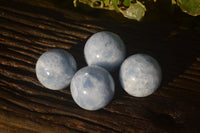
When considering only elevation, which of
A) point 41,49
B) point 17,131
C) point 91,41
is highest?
point 91,41

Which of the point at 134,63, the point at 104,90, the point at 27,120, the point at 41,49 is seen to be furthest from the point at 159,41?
the point at 27,120

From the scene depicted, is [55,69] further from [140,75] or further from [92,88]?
[140,75]

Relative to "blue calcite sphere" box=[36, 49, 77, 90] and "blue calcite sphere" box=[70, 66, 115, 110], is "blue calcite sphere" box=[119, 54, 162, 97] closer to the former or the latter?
A: "blue calcite sphere" box=[70, 66, 115, 110]

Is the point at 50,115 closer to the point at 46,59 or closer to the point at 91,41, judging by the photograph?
the point at 46,59

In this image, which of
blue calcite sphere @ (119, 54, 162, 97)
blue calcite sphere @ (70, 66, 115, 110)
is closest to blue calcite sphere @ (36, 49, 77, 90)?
blue calcite sphere @ (70, 66, 115, 110)

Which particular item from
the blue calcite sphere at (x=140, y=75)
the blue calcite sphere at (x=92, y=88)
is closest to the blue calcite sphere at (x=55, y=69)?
the blue calcite sphere at (x=92, y=88)

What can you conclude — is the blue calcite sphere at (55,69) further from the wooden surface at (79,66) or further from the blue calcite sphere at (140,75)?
the blue calcite sphere at (140,75)
